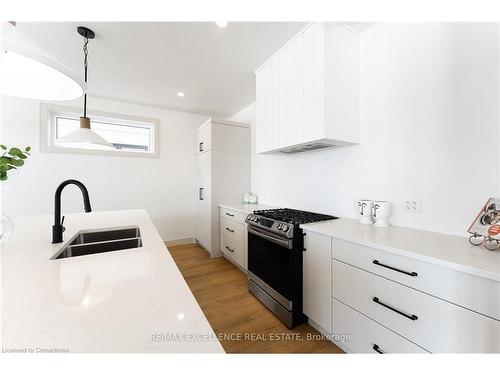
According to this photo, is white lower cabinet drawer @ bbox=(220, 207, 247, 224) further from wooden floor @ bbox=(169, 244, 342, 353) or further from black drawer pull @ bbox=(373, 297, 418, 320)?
black drawer pull @ bbox=(373, 297, 418, 320)

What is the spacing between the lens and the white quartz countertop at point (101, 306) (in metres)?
0.44

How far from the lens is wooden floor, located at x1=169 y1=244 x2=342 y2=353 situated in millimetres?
1499

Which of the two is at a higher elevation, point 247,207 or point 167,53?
point 167,53

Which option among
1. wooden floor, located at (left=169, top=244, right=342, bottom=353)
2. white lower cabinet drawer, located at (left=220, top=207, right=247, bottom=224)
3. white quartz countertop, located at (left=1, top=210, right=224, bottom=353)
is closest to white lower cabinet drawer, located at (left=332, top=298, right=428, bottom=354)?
wooden floor, located at (left=169, top=244, right=342, bottom=353)

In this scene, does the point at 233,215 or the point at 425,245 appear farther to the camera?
the point at 233,215

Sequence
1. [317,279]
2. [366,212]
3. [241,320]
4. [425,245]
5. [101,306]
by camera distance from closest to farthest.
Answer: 1. [101,306]
2. [425,245]
3. [317,279]
4. [366,212]
5. [241,320]

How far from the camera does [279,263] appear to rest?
177 centimetres

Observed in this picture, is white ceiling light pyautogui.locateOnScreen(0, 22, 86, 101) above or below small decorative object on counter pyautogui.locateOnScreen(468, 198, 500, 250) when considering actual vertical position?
above

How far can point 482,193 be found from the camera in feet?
4.04

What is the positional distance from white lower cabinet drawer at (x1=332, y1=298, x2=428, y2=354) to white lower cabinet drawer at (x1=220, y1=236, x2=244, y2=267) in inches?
54.6

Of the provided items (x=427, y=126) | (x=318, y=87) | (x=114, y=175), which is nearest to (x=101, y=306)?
(x=318, y=87)

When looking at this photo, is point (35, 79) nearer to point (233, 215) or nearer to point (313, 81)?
point (313, 81)

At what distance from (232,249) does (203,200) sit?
43.0 inches

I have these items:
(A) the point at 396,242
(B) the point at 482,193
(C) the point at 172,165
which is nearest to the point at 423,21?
(B) the point at 482,193
